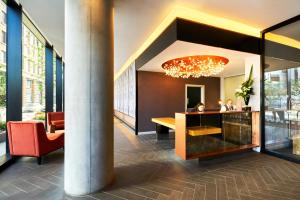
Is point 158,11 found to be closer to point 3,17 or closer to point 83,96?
point 83,96

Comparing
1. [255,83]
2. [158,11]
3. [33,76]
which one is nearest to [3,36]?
[33,76]

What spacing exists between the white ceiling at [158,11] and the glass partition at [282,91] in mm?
558

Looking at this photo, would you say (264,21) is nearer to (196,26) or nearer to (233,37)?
(233,37)

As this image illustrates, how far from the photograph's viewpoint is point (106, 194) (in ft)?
7.18

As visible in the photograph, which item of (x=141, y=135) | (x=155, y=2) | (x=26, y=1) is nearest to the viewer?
(x=155, y=2)

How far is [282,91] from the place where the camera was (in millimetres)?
3740

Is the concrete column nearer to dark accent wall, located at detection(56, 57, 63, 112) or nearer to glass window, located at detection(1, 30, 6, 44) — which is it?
glass window, located at detection(1, 30, 6, 44)

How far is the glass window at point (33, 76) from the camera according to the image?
13.7 ft

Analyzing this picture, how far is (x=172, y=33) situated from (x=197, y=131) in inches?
83.1

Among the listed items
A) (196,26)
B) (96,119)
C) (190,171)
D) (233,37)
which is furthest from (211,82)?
(96,119)

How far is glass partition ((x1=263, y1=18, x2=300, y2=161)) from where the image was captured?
3.53 m

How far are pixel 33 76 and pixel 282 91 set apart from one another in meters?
6.76

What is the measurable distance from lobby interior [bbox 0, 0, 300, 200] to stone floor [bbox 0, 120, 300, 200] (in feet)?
0.06

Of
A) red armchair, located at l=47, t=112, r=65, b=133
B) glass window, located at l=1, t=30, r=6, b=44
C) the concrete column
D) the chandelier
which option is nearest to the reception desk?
the chandelier
